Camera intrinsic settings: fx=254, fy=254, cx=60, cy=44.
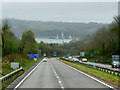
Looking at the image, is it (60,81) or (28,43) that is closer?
(60,81)

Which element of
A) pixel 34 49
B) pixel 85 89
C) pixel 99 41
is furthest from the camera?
pixel 34 49

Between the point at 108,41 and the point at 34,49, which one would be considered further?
the point at 34,49

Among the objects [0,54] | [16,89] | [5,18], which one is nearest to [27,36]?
[5,18]

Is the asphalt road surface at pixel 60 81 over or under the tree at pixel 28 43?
under

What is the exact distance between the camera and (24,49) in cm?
10262

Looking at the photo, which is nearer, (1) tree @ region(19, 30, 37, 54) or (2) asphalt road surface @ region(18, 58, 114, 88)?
(2) asphalt road surface @ region(18, 58, 114, 88)

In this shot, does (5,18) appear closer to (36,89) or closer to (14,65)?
(14,65)

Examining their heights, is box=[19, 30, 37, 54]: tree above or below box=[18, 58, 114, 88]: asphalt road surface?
above

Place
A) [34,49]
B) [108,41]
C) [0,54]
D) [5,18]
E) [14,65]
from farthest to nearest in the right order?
[34,49] < [108,41] < [5,18] < [0,54] < [14,65]

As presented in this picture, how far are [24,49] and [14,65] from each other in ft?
222

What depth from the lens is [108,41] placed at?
85750 millimetres

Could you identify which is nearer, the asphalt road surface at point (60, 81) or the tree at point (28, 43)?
the asphalt road surface at point (60, 81)

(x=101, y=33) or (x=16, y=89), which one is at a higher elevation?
(x=101, y=33)

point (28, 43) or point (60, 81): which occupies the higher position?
point (28, 43)
